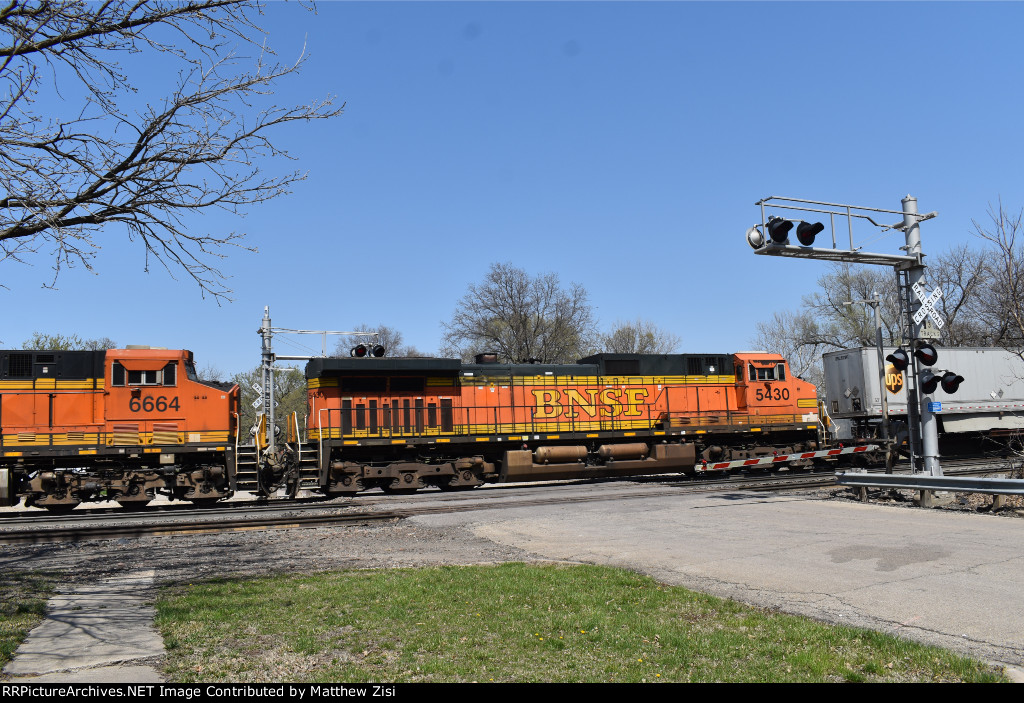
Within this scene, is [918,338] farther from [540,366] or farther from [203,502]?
[203,502]

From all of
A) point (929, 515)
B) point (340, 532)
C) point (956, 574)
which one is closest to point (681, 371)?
point (929, 515)

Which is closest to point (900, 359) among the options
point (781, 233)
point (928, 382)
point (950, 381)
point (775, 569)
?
point (928, 382)

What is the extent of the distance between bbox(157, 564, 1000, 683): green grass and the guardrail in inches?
308

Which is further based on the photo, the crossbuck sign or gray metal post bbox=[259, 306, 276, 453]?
gray metal post bbox=[259, 306, 276, 453]

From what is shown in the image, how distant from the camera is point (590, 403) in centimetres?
2231

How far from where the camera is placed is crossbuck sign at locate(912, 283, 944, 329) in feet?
47.3

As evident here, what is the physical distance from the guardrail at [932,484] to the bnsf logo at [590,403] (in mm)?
8063

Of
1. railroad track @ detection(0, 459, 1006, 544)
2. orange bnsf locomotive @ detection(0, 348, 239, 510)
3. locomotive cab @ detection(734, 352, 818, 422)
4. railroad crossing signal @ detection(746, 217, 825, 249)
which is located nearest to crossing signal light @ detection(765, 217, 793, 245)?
railroad crossing signal @ detection(746, 217, 825, 249)

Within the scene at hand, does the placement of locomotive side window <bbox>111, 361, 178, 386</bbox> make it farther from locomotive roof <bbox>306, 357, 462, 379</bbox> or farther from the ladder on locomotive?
locomotive roof <bbox>306, 357, 462, 379</bbox>

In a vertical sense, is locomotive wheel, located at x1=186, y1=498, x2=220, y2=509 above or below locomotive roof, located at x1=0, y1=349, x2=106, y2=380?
below

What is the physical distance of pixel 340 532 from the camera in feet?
43.0

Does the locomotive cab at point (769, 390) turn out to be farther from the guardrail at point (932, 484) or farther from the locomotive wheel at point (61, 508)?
the locomotive wheel at point (61, 508)

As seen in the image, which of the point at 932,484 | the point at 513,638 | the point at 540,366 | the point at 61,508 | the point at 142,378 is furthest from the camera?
the point at 540,366

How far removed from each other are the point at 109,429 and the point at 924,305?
1836 cm
